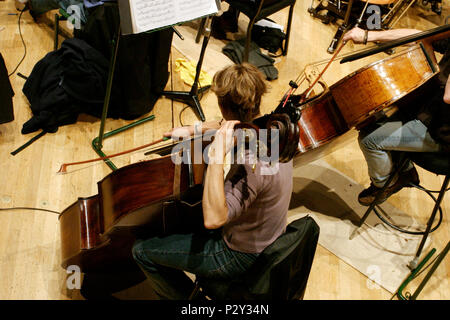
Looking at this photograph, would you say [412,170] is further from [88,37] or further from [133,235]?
[88,37]

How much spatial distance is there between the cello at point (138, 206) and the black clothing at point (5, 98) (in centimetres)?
101

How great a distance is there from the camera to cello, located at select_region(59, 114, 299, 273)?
167 cm

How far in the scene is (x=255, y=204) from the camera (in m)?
1.61

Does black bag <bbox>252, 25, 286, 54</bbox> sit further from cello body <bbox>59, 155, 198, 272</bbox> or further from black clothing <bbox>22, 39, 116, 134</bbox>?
cello body <bbox>59, 155, 198, 272</bbox>

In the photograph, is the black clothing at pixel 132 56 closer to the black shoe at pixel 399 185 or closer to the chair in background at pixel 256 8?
the chair in background at pixel 256 8

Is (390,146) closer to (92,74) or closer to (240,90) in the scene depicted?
(240,90)

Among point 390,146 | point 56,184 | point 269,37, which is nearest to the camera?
point 390,146

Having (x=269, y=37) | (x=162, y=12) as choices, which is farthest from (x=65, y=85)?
(x=269, y=37)

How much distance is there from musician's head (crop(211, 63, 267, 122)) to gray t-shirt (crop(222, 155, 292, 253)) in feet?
0.93

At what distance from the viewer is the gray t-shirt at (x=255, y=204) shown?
1523mm

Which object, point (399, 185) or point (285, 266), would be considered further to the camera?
point (399, 185)

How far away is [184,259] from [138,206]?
0.30 metres

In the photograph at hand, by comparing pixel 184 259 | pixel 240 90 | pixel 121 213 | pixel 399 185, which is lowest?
pixel 399 185

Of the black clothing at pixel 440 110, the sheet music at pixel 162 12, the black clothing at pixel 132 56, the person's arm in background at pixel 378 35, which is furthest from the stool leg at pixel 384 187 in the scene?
the black clothing at pixel 132 56
